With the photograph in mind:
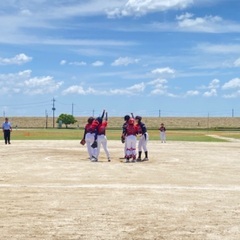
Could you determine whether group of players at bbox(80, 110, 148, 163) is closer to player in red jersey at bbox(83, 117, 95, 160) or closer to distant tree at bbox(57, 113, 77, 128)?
player in red jersey at bbox(83, 117, 95, 160)

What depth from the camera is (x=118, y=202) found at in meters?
12.0

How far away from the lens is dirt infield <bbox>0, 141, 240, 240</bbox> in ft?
30.0

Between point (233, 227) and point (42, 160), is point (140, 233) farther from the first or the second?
point (42, 160)

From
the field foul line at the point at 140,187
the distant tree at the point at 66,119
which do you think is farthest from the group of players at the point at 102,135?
the distant tree at the point at 66,119

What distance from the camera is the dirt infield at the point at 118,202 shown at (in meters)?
9.13

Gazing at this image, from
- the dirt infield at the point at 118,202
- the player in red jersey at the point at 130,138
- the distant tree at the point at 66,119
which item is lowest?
the dirt infield at the point at 118,202

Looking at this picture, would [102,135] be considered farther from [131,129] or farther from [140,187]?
[140,187]

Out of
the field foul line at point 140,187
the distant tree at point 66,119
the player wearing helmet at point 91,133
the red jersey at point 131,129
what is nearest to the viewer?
the field foul line at point 140,187

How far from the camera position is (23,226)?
943cm

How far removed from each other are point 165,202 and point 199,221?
211 cm

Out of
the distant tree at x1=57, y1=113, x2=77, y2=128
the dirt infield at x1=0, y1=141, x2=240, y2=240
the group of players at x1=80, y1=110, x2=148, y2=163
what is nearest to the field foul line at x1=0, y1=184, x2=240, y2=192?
the dirt infield at x1=0, y1=141, x2=240, y2=240

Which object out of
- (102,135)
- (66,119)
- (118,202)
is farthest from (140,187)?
(66,119)

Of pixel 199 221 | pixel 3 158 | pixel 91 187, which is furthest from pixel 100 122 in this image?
pixel 199 221

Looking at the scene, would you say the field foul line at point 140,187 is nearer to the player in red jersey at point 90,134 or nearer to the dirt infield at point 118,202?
the dirt infield at point 118,202
